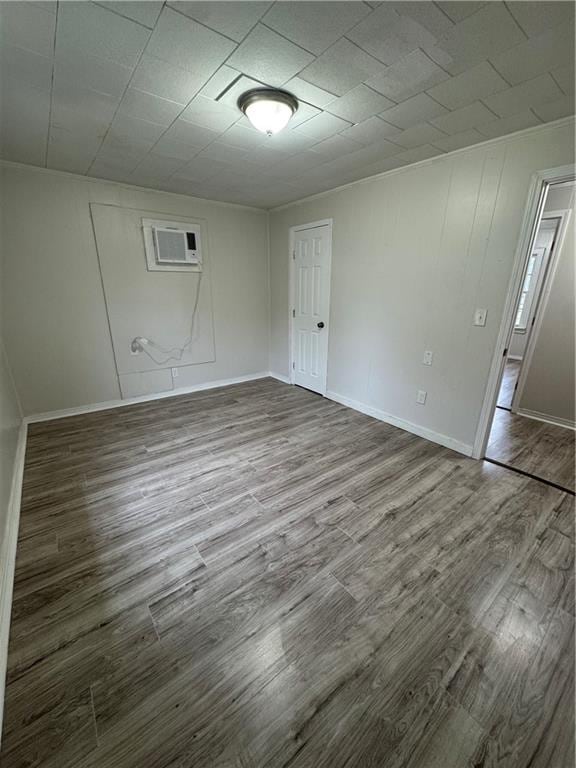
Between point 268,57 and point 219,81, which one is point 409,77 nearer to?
point 268,57

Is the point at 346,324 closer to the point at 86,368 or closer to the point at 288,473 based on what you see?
the point at 288,473

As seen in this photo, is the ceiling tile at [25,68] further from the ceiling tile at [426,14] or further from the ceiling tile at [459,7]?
the ceiling tile at [459,7]

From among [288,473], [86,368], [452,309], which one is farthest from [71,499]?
[452,309]

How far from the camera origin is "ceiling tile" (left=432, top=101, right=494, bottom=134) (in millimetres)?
1821

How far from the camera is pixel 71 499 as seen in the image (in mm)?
2131

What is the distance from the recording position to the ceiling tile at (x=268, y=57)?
1.31 meters

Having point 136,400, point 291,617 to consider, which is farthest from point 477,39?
point 136,400

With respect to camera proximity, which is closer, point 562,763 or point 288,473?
point 562,763

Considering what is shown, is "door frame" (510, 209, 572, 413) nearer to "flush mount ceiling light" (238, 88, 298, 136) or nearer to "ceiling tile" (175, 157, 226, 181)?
"flush mount ceiling light" (238, 88, 298, 136)

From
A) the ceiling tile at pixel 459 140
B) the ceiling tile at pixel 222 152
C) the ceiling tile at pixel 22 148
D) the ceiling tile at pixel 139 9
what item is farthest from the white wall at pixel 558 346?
the ceiling tile at pixel 22 148

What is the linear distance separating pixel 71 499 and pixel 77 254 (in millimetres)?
2496

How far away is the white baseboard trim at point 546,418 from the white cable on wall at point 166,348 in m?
4.16

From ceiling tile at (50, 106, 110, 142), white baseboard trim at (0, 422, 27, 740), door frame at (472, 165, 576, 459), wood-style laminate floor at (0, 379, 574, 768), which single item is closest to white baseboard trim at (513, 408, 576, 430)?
door frame at (472, 165, 576, 459)

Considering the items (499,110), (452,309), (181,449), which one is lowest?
(181,449)
